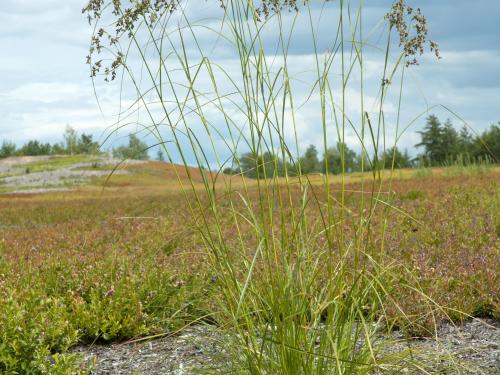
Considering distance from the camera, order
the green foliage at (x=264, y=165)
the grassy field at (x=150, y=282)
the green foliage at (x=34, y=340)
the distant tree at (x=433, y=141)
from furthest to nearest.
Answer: the distant tree at (x=433, y=141) < the grassy field at (x=150, y=282) < the green foliage at (x=34, y=340) < the green foliage at (x=264, y=165)

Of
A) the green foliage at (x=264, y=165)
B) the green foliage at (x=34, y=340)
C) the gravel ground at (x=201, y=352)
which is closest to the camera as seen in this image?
the green foliage at (x=264, y=165)

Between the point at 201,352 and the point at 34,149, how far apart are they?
69.9 m

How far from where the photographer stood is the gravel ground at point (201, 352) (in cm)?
382

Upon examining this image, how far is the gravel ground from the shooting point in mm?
3822

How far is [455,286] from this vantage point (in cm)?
548

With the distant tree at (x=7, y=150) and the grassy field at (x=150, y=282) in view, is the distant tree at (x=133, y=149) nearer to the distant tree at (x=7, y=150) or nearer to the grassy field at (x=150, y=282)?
the grassy field at (x=150, y=282)

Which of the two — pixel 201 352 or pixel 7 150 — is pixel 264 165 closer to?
pixel 201 352

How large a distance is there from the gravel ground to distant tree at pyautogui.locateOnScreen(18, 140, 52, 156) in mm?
67647

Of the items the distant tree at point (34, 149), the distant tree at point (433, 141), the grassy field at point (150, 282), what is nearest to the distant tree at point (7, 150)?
the distant tree at point (34, 149)

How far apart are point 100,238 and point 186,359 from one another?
5.04 meters

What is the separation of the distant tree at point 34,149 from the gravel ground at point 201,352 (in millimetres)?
67647

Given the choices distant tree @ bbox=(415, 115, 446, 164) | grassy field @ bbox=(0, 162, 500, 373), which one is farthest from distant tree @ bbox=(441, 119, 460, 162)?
grassy field @ bbox=(0, 162, 500, 373)

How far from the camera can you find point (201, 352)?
4277mm

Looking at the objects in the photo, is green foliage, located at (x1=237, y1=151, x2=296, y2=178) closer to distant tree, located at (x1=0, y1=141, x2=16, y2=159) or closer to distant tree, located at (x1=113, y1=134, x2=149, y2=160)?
distant tree, located at (x1=113, y1=134, x2=149, y2=160)
